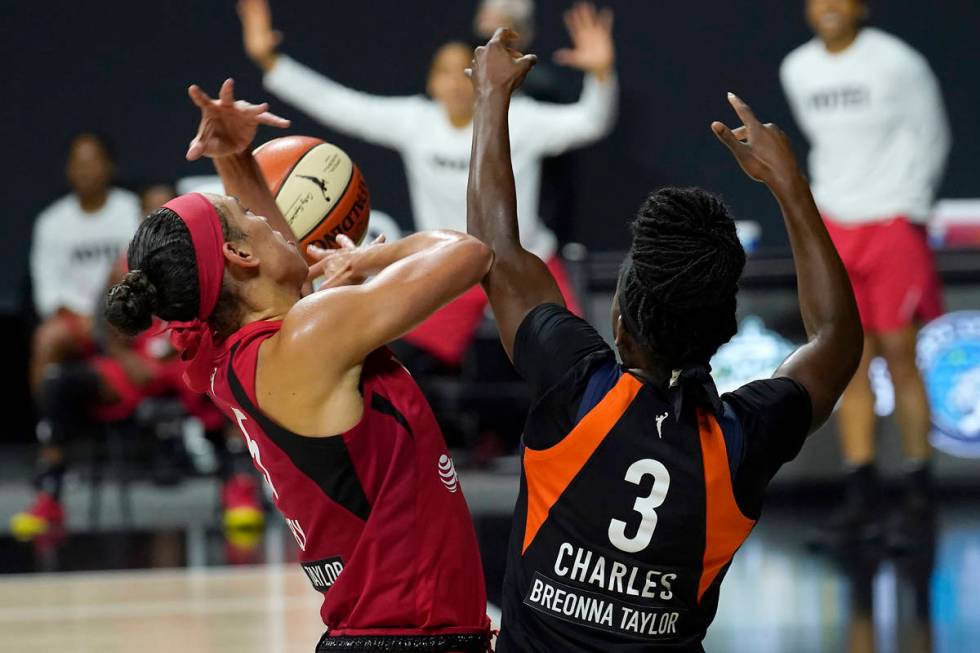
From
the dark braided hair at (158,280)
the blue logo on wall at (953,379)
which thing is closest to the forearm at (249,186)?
the dark braided hair at (158,280)

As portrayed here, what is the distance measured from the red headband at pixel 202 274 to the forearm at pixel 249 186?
42 cm

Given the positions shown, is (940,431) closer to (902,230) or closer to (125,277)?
(902,230)

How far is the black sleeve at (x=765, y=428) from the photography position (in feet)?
6.51

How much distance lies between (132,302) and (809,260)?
942mm

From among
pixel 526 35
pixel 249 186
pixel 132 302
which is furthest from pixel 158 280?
pixel 526 35

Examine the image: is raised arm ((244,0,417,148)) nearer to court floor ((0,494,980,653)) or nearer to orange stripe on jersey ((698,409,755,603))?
court floor ((0,494,980,653))

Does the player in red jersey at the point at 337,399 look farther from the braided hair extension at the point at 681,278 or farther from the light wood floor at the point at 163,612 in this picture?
the light wood floor at the point at 163,612

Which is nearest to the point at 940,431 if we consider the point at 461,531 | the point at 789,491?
the point at 789,491

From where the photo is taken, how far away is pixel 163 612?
14.5 feet

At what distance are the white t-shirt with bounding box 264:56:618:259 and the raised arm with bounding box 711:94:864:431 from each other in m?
4.08

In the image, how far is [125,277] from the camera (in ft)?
6.97

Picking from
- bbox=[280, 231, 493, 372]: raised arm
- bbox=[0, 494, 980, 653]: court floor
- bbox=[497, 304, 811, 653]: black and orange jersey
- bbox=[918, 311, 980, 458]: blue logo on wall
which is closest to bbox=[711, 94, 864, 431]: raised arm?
bbox=[497, 304, 811, 653]: black and orange jersey

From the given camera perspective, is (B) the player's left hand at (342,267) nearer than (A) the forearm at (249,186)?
Yes

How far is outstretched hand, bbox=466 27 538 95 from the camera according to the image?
219cm
